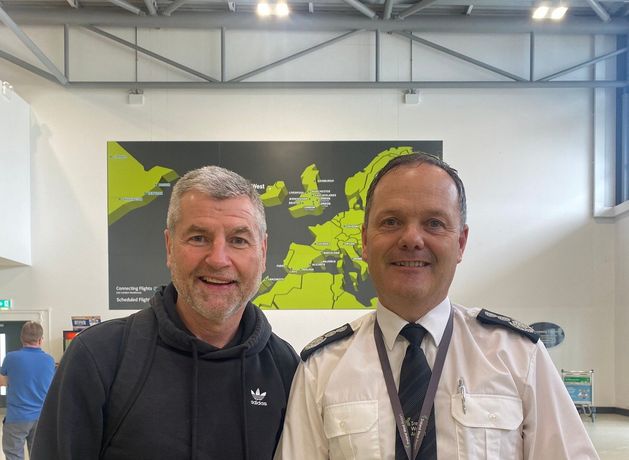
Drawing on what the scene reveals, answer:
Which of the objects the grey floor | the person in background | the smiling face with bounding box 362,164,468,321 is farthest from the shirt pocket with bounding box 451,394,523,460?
the grey floor

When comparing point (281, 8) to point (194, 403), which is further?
point (281, 8)

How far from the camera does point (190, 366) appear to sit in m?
1.89

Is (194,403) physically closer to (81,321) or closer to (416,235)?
(416,235)

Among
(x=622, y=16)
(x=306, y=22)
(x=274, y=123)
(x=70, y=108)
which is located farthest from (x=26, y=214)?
(x=622, y=16)

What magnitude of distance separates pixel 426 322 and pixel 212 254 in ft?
2.47

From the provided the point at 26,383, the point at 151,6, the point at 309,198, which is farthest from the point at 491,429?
the point at 151,6

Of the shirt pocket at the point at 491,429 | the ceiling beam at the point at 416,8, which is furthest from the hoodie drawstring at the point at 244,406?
the ceiling beam at the point at 416,8

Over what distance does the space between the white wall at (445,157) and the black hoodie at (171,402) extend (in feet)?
26.2

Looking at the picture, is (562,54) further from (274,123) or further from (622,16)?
(274,123)

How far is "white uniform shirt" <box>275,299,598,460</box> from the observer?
1.63m

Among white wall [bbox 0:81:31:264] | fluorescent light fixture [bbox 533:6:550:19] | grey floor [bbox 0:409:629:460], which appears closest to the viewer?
grey floor [bbox 0:409:629:460]

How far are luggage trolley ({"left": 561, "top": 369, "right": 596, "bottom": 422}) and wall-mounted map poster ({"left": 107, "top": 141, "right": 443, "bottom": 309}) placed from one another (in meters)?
3.63

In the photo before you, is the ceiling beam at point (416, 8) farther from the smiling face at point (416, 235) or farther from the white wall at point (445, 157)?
the smiling face at point (416, 235)

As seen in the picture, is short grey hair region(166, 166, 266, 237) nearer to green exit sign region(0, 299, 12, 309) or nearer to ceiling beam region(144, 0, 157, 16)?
ceiling beam region(144, 0, 157, 16)
